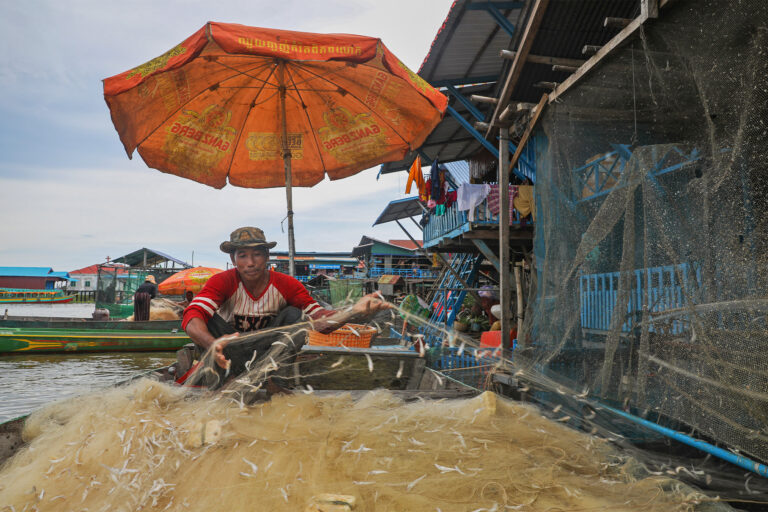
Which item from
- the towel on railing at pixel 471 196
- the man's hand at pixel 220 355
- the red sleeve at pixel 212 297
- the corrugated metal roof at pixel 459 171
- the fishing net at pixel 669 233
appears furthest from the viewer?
the corrugated metal roof at pixel 459 171

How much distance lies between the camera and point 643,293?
10.0 ft

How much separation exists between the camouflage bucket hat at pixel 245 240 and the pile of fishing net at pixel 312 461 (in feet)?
3.96

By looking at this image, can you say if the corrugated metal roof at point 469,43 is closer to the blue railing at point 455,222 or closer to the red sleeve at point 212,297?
the blue railing at point 455,222

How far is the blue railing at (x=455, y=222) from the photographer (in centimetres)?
1002

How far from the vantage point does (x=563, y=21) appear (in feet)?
20.5

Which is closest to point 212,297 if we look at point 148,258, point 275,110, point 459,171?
point 275,110

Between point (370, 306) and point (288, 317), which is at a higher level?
point (370, 306)

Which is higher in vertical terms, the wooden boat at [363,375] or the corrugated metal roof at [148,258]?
the corrugated metal roof at [148,258]

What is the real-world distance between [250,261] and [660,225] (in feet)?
9.77

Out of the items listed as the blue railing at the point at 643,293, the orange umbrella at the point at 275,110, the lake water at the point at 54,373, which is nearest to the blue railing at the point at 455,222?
the orange umbrella at the point at 275,110

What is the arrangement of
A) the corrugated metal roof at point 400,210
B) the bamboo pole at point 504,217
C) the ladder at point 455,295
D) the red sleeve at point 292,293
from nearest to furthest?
the red sleeve at point 292,293, the bamboo pole at point 504,217, the ladder at point 455,295, the corrugated metal roof at point 400,210

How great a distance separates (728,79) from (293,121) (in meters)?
4.20

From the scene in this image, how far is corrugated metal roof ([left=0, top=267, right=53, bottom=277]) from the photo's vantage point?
64.9 metres

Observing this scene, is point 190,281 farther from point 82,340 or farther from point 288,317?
point 288,317
